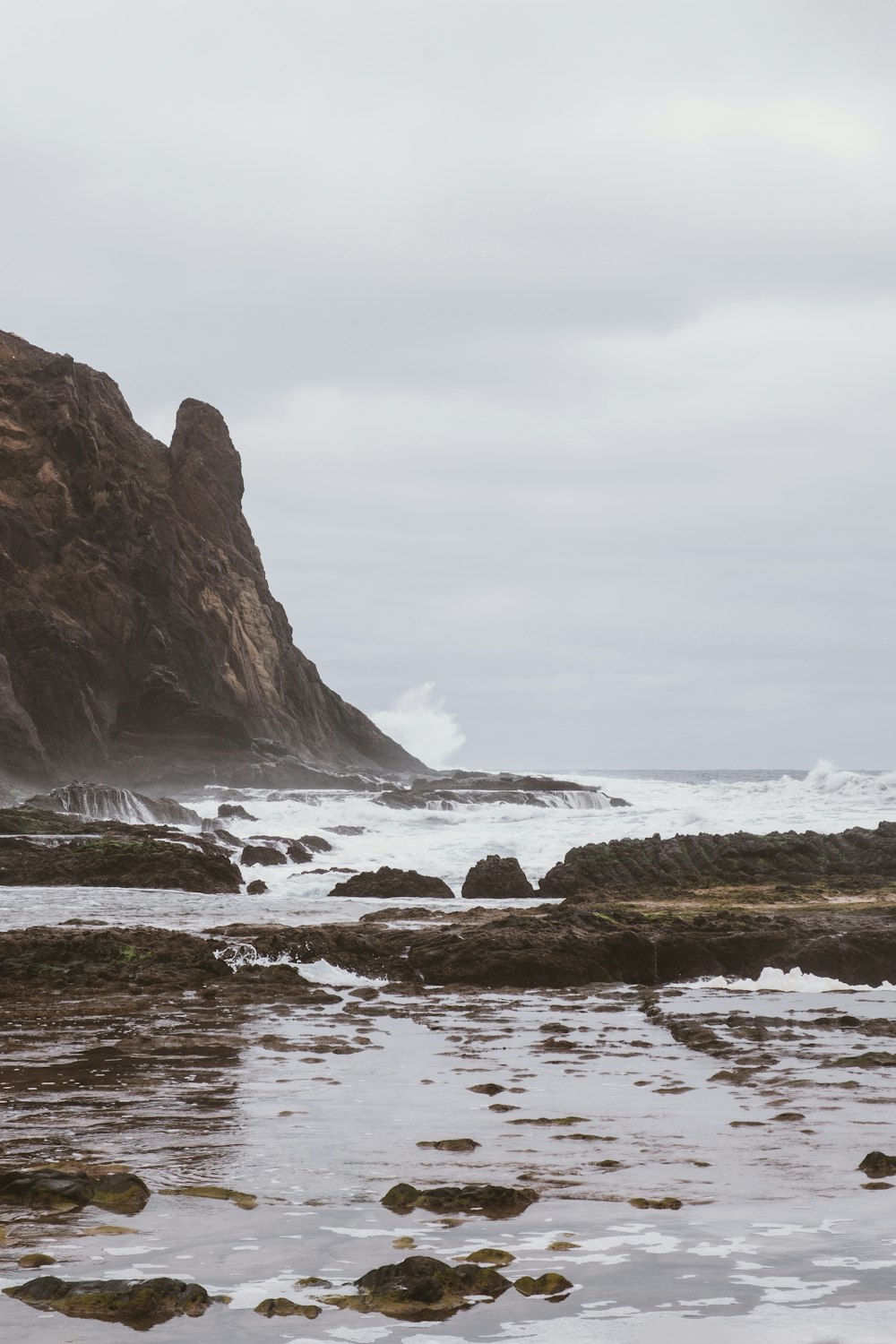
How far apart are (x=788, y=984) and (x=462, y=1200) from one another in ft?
29.7

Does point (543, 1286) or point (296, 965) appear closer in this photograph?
point (543, 1286)

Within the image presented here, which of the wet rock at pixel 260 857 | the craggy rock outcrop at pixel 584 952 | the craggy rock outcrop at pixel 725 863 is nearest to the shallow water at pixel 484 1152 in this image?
the craggy rock outcrop at pixel 584 952

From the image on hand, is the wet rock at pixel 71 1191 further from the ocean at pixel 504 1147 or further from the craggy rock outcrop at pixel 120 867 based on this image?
the craggy rock outcrop at pixel 120 867

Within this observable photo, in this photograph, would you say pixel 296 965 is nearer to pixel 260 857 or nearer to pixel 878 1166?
pixel 878 1166

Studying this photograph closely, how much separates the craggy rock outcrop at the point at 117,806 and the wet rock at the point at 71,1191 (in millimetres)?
36561

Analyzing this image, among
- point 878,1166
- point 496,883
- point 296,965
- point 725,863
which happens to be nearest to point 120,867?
point 496,883

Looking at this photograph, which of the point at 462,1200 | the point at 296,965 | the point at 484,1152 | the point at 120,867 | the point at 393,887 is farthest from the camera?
the point at 120,867

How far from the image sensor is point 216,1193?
5.66m

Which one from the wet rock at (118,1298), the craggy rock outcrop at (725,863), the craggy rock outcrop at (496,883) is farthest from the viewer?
the craggy rock outcrop at (725,863)

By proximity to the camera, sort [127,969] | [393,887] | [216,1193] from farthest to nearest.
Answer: [393,887] < [127,969] < [216,1193]

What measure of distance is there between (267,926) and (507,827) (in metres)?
24.1

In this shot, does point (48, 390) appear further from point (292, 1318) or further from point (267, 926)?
point (292, 1318)

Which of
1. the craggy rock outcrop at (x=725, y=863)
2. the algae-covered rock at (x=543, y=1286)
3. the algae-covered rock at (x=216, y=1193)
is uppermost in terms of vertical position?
the craggy rock outcrop at (x=725, y=863)

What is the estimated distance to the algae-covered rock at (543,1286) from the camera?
4.35 m
